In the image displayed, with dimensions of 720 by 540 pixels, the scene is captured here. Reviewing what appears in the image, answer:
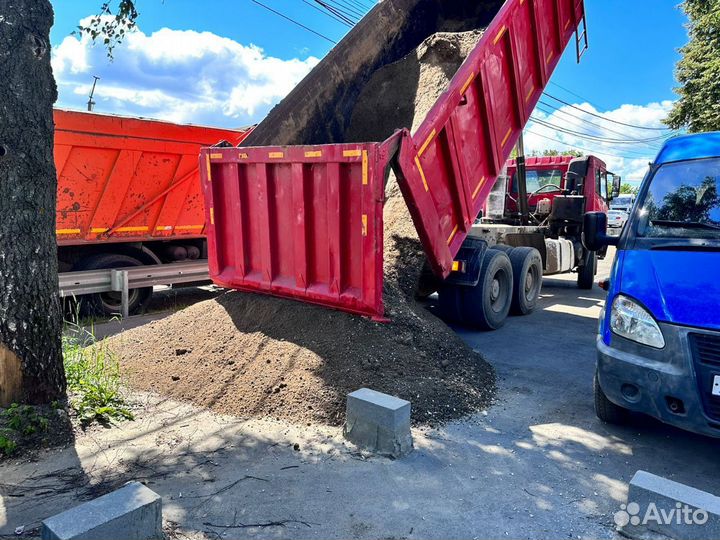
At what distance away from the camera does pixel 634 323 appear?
3.37 meters

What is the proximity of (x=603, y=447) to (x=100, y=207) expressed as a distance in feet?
24.2

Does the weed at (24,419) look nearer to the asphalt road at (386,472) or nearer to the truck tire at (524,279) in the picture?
the asphalt road at (386,472)

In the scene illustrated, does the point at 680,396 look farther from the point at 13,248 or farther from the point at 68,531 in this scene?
the point at 13,248

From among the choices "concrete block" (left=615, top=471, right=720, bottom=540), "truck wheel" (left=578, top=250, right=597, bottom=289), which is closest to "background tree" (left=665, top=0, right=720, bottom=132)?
"truck wheel" (left=578, top=250, right=597, bottom=289)

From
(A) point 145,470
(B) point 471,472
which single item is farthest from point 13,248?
(B) point 471,472

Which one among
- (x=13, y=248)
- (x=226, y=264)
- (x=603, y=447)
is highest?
(x=13, y=248)

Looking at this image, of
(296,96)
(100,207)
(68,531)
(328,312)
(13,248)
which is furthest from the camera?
(100,207)

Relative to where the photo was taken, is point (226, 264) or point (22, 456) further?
point (226, 264)

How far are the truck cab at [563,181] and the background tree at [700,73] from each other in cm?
1092

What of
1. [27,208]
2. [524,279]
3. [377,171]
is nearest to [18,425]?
[27,208]

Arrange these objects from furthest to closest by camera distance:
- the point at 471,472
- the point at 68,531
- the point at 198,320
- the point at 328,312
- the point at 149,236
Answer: the point at 149,236
the point at 198,320
the point at 328,312
the point at 471,472
the point at 68,531

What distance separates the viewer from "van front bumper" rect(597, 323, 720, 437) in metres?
3.07

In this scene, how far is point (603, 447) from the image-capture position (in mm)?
3709

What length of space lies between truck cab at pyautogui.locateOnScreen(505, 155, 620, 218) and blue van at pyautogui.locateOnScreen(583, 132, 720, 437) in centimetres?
641
